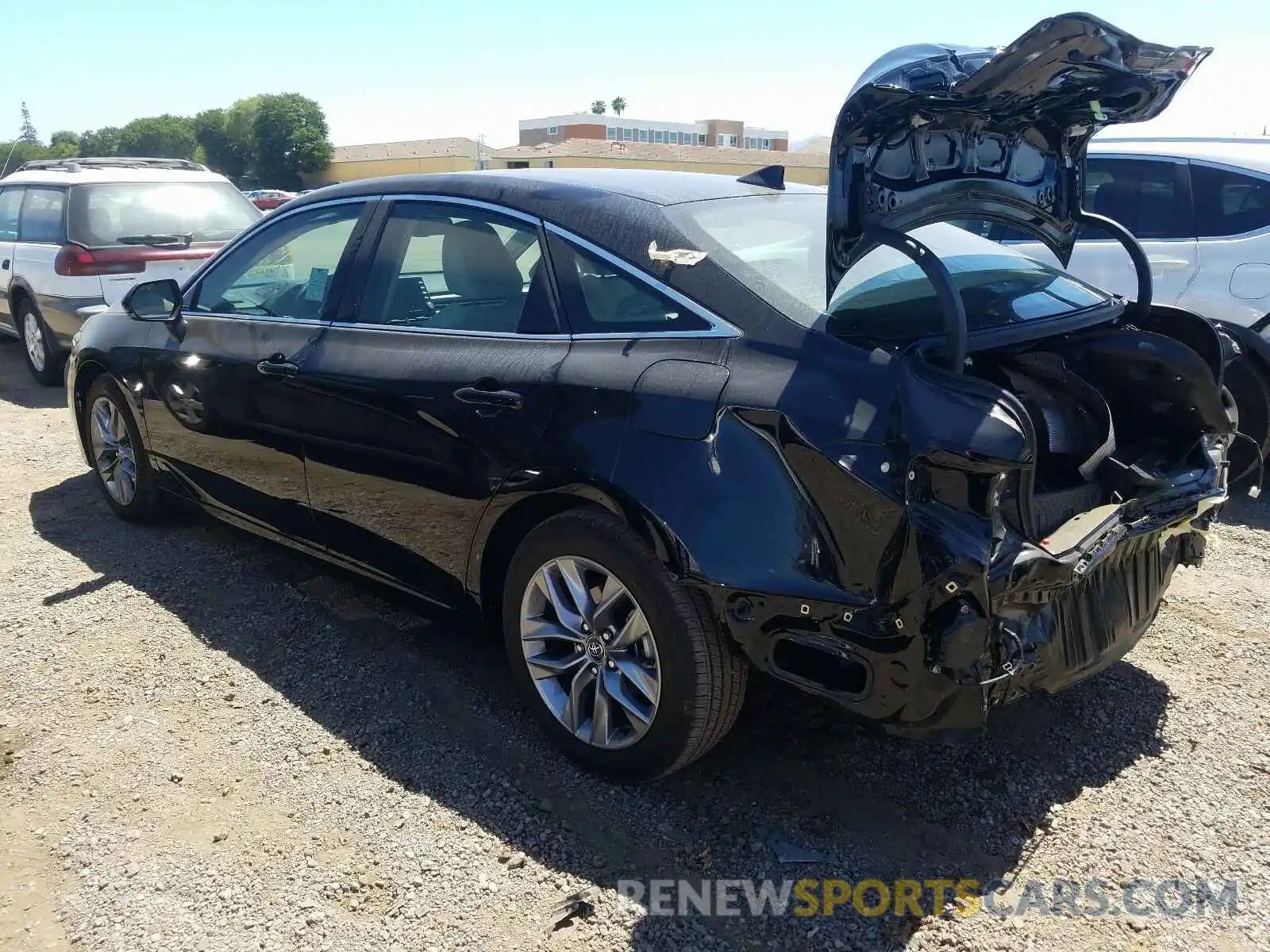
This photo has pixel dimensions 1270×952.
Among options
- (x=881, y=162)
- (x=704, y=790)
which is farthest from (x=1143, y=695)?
(x=881, y=162)

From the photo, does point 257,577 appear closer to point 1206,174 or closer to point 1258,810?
point 1258,810

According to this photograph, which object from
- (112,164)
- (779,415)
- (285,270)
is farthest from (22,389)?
(779,415)

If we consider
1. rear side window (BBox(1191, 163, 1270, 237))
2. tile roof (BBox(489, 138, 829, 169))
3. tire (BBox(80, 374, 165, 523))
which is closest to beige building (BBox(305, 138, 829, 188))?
tile roof (BBox(489, 138, 829, 169))

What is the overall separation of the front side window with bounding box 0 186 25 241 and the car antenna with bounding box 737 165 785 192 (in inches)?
329

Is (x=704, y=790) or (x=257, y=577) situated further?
(x=257, y=577)

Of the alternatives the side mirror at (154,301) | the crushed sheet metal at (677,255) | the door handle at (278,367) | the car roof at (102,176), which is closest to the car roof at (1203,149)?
the crushed sheet metal at (677,255)

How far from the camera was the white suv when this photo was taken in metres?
8.25

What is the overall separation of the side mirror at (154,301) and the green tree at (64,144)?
283ft

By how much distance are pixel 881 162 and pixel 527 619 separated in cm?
164

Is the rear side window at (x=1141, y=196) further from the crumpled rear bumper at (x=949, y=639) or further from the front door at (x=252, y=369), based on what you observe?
the front door at (x=252, y=369)

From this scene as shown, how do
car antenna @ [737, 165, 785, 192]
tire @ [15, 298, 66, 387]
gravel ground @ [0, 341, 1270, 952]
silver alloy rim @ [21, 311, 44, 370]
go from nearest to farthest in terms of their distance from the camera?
1. gravel ground @ [0, 341, 1270, 952]
2. car antenna @ [737, 165, 785, 192]
3. tire @ [15, 298, 66, 387]
4. silver alloy rim @ [21, 311, 44, 370]

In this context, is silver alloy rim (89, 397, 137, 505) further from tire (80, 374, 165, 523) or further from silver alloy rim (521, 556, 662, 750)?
silver alloy rim (521, 556, 662, 750)

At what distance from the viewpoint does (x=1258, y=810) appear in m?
2.79

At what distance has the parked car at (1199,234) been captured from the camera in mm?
5129
